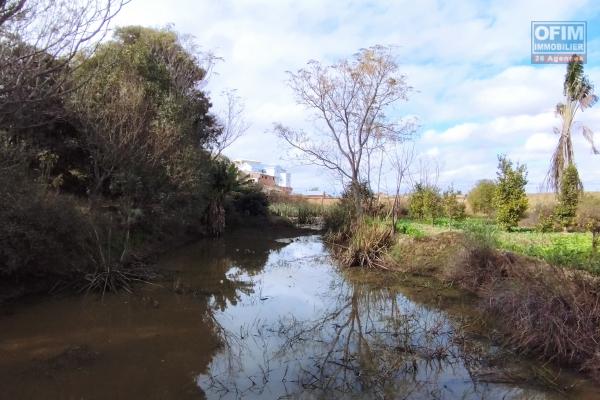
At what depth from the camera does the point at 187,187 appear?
47.8ft

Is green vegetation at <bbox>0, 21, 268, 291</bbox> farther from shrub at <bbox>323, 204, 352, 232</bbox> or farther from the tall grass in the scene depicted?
the tall grass

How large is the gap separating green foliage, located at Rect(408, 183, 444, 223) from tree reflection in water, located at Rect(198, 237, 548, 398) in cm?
1097

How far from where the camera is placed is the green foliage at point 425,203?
19.9 m

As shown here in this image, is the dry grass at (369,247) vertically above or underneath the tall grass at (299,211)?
underneath

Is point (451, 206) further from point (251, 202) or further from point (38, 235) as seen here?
point (38, 235)

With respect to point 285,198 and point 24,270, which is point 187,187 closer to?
point 24,270

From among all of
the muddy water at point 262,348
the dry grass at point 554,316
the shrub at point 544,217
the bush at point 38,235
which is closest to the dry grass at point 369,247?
the muddy water at point 262,348

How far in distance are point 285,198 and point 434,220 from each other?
49.7 ft

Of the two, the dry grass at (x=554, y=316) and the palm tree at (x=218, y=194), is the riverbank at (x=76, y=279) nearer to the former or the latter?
the palm tree at (x=218, y=194)

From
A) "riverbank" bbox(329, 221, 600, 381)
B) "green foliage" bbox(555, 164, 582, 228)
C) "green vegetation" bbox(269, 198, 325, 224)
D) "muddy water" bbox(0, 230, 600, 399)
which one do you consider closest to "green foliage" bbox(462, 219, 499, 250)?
"riverbank" bbox(329, 221, 600, 381)

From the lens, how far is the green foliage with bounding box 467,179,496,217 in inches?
917

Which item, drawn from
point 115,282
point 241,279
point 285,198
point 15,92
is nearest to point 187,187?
point 241,279

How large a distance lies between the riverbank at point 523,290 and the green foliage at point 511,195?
182 inches

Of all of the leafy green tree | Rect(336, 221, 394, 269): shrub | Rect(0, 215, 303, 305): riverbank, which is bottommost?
Rect(0, 215, 303, 305): riverbank
